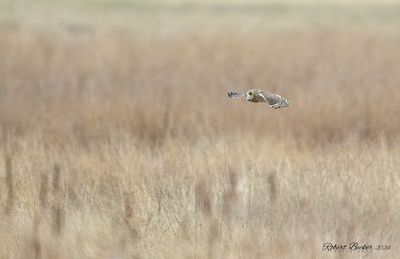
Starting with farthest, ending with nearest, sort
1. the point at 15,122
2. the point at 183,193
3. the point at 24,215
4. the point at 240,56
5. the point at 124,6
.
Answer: the point at 124,6 → the point at 240,56 → the point at 15,122 → the point at 183,193 → the point at 24,215

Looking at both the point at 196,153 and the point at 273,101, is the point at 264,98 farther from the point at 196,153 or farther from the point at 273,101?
the point at 196,153

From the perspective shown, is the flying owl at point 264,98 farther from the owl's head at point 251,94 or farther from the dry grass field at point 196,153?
the dry grass field at point 196,153

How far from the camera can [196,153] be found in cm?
852

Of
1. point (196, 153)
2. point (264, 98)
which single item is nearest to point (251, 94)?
point (264, 98)

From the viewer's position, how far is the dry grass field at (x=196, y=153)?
6.39 metres

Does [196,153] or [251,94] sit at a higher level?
[251,94]

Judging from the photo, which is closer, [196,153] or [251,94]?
[251,94]

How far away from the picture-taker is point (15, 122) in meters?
10.1

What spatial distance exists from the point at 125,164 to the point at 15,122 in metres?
2.27

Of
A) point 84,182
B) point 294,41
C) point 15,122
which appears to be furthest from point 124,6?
point 84,182

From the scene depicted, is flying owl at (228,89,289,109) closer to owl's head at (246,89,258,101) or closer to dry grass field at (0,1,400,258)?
owl's head at (246,89,258,101)

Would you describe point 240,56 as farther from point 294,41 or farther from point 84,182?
point 84,182

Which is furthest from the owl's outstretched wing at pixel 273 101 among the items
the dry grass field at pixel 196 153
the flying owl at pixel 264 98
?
the dry grass field at pixel 196 153

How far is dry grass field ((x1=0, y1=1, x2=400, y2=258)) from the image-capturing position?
6391 mm
